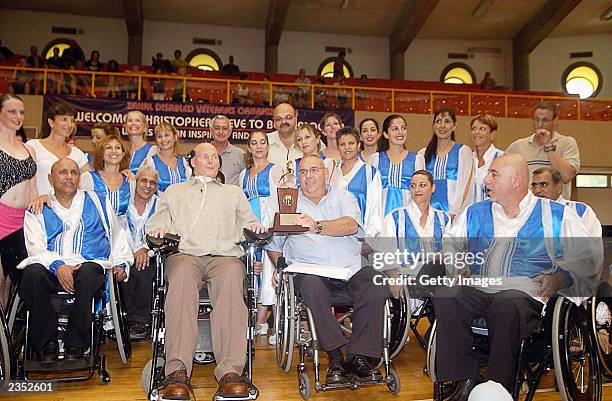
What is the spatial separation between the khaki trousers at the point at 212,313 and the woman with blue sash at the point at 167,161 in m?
1.47

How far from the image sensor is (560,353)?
7.12ft

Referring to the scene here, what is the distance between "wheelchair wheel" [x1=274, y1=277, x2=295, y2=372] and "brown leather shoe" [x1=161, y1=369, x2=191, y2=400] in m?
0.58

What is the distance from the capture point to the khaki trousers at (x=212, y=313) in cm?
248

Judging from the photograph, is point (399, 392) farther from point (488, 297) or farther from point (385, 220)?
point (385, 220)

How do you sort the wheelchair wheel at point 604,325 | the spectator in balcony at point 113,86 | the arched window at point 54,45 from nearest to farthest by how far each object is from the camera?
1. the wheelchair wheel at point 604,325
2. the spectator in balcony at point 113,86
3. the arched window at point 54,45

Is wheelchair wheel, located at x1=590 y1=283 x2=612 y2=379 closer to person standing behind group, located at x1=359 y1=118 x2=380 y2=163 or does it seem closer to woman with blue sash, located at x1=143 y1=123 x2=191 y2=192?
person standing behind group, located at x1=359 y1=118 x2=380 y2=163

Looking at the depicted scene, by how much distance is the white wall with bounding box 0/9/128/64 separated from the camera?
12.2 metres

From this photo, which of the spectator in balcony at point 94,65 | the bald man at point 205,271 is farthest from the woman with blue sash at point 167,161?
the spectator in balcony at point 94,65

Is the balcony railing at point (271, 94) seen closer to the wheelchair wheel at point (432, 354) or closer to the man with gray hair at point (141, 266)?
the man with gray hair at point (141, 266)

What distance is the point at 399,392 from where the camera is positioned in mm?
2746

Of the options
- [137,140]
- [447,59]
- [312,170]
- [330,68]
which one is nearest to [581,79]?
[447,59]

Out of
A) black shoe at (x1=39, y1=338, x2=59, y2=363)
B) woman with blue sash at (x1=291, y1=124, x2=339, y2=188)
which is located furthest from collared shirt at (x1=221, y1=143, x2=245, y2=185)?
black shoe at (x1=39, y1=338, x2=59, y2=363)

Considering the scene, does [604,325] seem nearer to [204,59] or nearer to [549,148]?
[549,148]

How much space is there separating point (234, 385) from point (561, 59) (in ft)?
44.9
